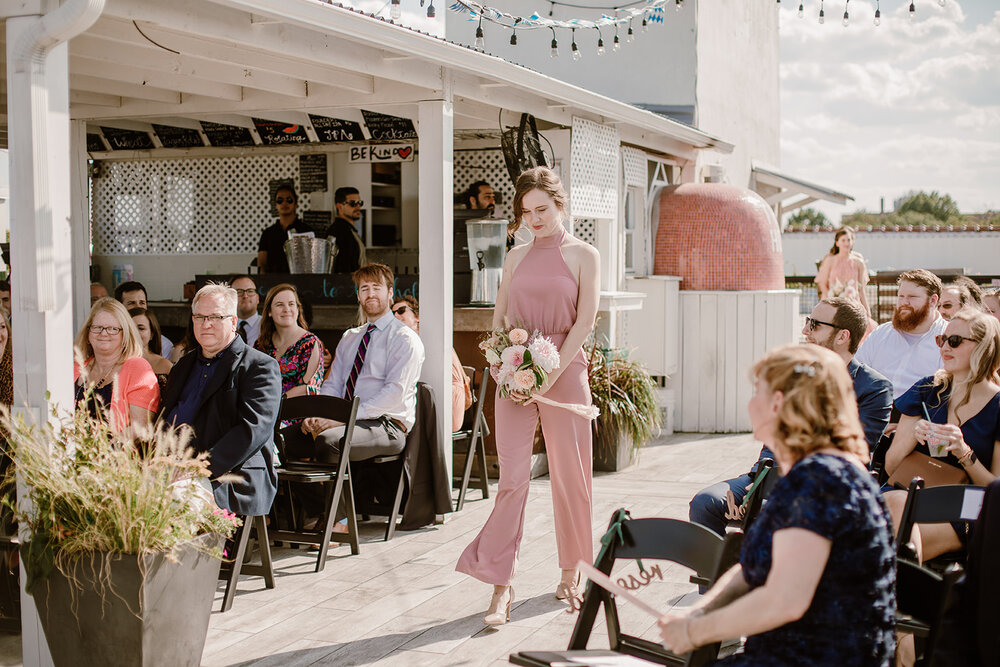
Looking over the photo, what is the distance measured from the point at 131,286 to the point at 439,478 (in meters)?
2.83

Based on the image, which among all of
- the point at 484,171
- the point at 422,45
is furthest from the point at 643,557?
the point at 484,171

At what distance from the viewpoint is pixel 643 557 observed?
2.89 meters

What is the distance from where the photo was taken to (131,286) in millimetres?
7590

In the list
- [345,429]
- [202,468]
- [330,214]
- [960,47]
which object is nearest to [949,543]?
[202,468]

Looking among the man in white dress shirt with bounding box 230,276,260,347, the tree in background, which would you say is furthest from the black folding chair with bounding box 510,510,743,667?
the tree in background

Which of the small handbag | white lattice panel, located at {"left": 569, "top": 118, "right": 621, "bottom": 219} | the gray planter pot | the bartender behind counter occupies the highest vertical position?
white lattice panel, located at {"left": 569, "top": 118, "right": 621, "bottom": 219}

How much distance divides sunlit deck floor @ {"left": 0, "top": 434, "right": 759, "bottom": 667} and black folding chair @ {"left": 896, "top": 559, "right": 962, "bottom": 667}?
1661 mm

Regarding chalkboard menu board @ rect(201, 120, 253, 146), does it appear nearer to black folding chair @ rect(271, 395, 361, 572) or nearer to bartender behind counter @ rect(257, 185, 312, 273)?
bartender behind counter @ rect(257, 185, 312, 273)

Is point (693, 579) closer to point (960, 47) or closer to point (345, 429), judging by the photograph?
point (345, 429)

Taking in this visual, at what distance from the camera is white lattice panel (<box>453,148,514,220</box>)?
381 inches

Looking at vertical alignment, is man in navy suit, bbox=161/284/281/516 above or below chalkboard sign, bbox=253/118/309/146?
below

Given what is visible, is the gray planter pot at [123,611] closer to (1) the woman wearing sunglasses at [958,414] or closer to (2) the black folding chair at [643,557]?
(2) the black folding chair at [643,557]

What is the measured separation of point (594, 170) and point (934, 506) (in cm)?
590

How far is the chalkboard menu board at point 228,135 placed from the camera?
30.7ft
